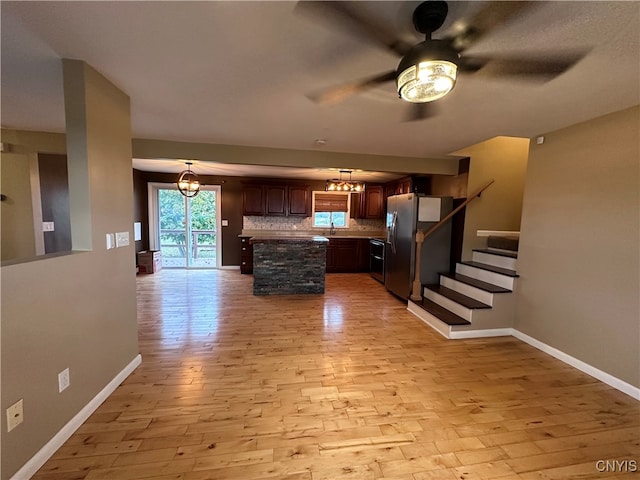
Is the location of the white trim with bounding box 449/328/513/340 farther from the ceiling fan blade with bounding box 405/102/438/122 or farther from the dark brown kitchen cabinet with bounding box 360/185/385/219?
the dark brown kitchen cabinet with bounding box 360/185/385/219

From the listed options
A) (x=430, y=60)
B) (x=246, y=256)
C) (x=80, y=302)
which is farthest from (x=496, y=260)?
(x=246, y=256)

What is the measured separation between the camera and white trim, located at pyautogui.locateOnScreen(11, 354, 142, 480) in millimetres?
1370

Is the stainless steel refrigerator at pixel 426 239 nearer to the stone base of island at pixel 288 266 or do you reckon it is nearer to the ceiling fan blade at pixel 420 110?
the stone base of island at pixel 288 266

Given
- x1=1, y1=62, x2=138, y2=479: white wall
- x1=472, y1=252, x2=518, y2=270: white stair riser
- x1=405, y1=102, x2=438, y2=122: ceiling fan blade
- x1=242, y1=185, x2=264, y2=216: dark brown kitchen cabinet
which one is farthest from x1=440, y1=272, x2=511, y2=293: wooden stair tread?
x1=242, y1=185, x2=264, y2=216: dark brown kitchen cabinet

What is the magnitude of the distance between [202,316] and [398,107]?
3.45 meters

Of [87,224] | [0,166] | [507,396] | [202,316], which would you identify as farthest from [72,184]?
[507,396]

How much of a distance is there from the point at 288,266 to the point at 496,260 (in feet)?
10.6

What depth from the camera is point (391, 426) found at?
1.78 m

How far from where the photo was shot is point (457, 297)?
352cm

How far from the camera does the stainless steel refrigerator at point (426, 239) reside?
13.5 ft

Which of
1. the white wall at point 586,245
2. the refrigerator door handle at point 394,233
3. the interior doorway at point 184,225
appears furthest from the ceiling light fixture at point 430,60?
the interior doorway at point 184,225

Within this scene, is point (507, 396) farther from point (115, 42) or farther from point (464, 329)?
point (115, 42)

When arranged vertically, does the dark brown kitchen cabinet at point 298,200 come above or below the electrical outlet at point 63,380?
above

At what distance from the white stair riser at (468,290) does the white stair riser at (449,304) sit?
0.96ft
